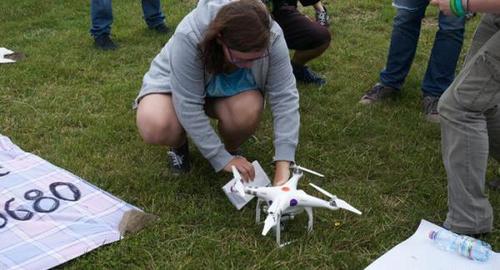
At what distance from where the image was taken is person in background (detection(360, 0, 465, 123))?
321 centimetres

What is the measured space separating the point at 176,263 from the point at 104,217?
1.35ft

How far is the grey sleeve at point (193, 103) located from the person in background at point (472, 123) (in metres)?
0.82

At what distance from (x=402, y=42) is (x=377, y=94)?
320 mm

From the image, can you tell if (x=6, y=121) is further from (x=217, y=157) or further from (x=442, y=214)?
(x=442, y=214)

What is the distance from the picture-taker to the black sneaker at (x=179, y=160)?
2693 mm

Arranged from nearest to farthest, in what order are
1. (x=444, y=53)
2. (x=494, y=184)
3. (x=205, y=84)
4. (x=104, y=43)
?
(x=205, y=84) < (x=494, y=184) < (x=444, y=53) < (x=104, y=43)

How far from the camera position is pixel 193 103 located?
2.35 meters

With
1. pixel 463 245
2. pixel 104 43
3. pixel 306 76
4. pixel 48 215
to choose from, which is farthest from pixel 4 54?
pixel 463 245

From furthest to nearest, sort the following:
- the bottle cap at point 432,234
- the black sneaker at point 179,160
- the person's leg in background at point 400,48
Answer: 1. the person's leg in background at point 400,48
2. the black sneaker at point 179,160
3. the bottle cap at point 432,234

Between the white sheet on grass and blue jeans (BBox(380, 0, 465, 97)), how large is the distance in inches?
70.7

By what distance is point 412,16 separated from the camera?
3.31m

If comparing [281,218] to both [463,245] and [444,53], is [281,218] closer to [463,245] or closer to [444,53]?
[463,245]

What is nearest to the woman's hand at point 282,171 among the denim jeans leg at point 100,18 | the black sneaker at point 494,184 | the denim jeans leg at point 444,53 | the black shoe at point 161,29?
the black sneaker at point 494,184

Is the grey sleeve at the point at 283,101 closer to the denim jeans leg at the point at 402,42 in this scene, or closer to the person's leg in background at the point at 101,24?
the denim jeans leg at the point at 402,42
